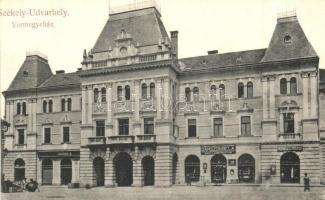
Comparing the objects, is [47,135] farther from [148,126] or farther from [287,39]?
[287,39]

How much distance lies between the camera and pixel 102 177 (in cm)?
3684

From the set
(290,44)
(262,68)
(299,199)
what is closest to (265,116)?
(262,68)

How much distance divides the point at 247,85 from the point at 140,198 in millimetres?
14842

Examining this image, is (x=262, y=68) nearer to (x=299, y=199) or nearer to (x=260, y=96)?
(x=260, y=96)

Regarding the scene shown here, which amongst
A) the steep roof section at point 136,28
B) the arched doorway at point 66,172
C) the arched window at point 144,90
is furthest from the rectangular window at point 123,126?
the arched doorway at point 66,172

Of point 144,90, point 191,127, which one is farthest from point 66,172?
point 191,127

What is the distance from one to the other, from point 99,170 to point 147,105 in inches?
280

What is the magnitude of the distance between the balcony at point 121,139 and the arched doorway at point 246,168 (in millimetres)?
8888

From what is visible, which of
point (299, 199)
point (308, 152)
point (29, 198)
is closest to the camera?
point (299, 199)

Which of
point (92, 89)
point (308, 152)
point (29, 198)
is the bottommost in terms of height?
point (29, 198)

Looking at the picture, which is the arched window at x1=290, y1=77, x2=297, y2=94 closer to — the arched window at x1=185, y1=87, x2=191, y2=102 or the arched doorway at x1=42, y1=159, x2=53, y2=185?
the arched window at x1=185, y1=87, x2=191, y2=102

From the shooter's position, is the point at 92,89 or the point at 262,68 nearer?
the point at 262,68

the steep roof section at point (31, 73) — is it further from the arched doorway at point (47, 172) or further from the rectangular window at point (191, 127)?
the rectangular window at point (191, 127)

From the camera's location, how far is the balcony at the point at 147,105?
114 ft
